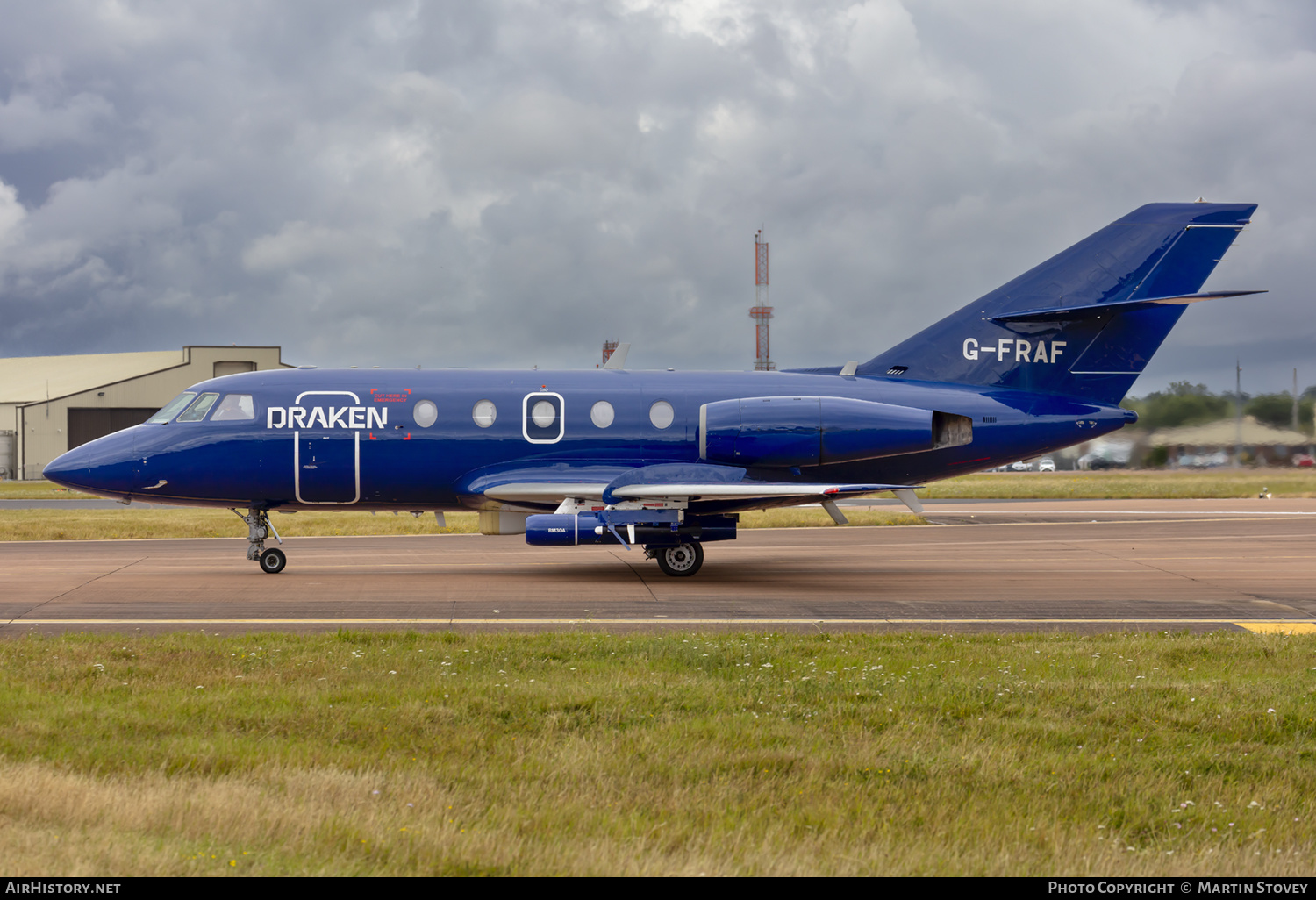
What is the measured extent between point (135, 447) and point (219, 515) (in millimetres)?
17205

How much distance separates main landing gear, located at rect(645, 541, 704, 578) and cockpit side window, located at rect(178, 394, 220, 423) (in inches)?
325

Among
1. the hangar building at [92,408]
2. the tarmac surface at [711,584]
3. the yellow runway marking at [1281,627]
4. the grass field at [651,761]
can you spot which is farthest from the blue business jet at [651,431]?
the hangar building at [92,408]

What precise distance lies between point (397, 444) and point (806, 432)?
285 inches

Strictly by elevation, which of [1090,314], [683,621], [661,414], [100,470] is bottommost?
[683,621]

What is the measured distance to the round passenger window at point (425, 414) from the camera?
1831cm

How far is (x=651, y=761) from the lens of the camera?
21.9 ft

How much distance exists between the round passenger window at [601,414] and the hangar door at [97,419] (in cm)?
6343

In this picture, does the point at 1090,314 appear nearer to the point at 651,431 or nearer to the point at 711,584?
the point at 651,431

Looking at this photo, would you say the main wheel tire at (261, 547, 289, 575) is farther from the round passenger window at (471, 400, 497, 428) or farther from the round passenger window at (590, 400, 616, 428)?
the round passenger window at (590, 400, 616, 428)

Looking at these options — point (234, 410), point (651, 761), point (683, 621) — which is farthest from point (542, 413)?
point (651, 761)

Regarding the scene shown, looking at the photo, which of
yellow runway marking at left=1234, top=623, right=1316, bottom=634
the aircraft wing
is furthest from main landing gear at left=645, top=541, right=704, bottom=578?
yellow runway marking at left=1234, top=623, right=1316, bottom=634

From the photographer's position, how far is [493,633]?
11.7m

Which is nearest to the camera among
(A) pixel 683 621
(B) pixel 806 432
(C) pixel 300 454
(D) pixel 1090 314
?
(A) pixel 683 621

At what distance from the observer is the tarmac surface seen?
524 inches
